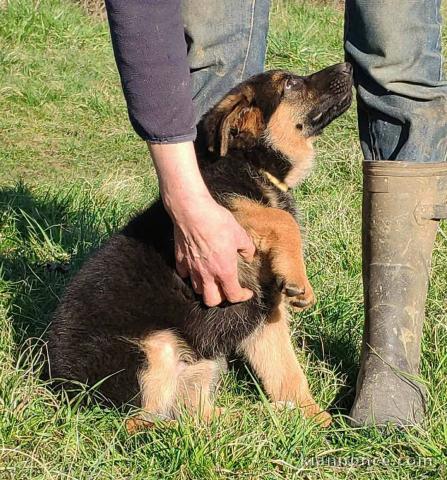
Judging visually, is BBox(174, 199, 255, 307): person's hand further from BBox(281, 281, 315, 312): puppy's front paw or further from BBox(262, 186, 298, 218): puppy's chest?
BBox(262, 186, 298, 218): puppy's chest

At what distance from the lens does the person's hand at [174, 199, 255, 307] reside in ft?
8.33

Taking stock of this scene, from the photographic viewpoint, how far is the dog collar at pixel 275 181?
3.55m

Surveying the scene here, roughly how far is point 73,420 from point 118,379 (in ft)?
1.03

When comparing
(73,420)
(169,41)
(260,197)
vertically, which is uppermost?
(169,41)

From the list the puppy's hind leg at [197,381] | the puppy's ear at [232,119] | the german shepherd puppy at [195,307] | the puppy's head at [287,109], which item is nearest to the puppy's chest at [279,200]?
the german shepherd puppy at [195,307]

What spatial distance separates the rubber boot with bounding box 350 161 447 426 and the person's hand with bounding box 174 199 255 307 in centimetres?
49

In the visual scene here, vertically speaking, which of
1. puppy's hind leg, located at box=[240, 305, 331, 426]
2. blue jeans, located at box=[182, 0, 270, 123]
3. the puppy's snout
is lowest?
puppy's hind leg, located at box=[240, 305, 331, 426]

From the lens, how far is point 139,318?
3172mm

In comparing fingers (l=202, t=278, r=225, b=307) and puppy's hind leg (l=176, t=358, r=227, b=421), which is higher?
fingers (l=202, t=278, r=225, b=307)

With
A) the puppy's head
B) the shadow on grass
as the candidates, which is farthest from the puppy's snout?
the shadow on grass

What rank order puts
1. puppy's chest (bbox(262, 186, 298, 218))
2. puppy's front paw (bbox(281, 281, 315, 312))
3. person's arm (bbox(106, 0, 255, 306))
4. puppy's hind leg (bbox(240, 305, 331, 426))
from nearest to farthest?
person's arm (bbox(106, 0, 255, 306)), puppy's front paw (bbox(281, 281, 315, 312)), puppy's hind leg (bbox(240, 305, 331, 426)), puppy's chest (bbox(262, 186, 298, 218))

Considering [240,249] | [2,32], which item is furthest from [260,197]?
[2,32]

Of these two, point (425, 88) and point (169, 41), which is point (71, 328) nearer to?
point (169, 41)

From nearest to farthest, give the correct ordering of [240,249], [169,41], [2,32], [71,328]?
[169,41], [240,249], [71,328], [2,32]
